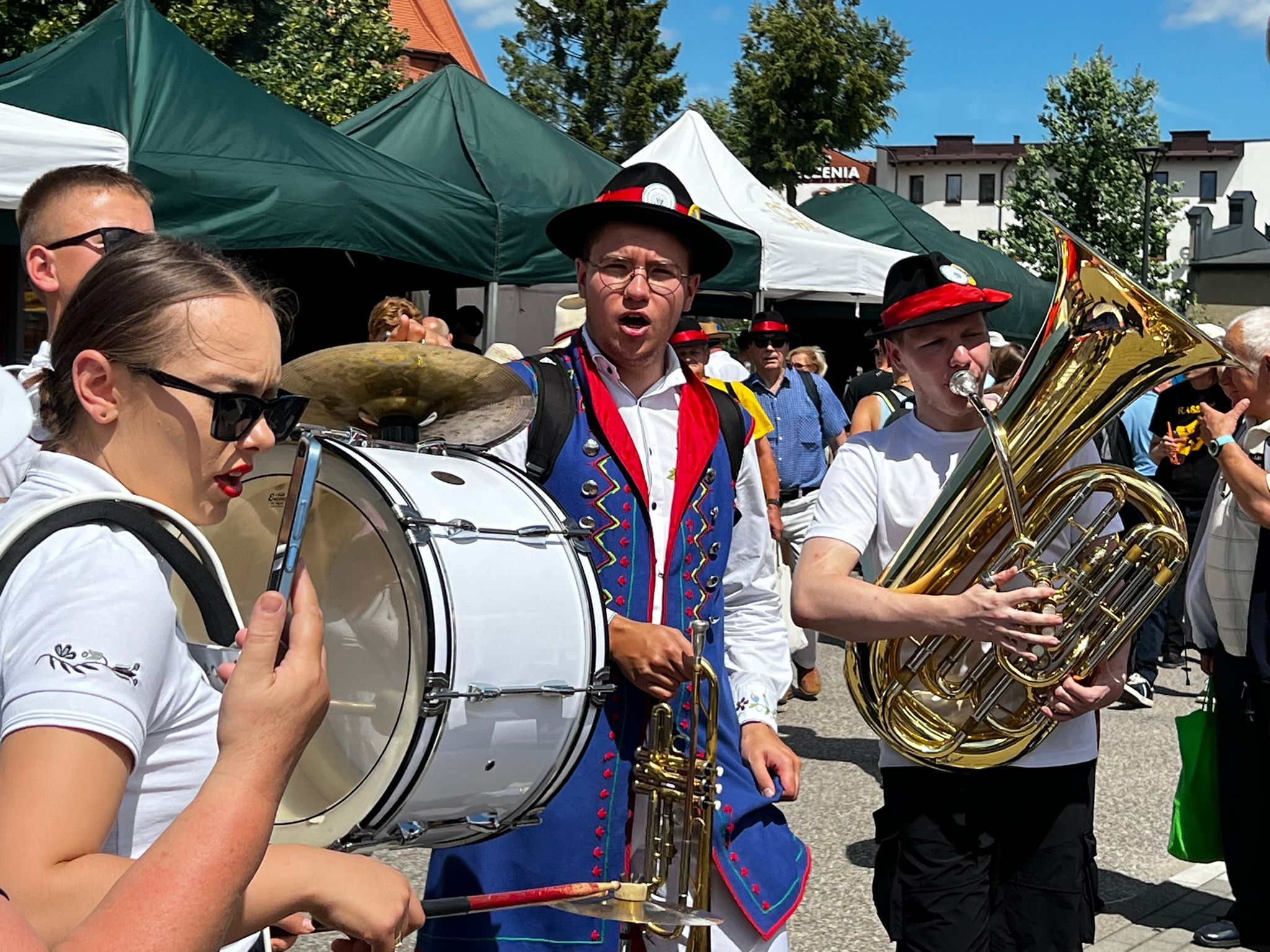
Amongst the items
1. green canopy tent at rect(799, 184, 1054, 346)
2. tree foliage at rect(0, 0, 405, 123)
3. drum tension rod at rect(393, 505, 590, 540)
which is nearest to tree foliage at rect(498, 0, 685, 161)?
tree foliage at rect(0, 0, 405, 123)

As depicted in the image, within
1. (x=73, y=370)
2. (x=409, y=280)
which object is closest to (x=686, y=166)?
(x=409, y=280)

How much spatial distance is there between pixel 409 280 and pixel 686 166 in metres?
3.69

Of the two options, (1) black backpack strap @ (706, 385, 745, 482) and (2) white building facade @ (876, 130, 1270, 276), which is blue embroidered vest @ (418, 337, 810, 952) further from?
(2) white building facade @ (876, 130, 1270, 276)

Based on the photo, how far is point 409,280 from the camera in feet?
33.1

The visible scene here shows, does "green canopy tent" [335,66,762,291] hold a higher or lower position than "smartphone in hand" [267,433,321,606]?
higher

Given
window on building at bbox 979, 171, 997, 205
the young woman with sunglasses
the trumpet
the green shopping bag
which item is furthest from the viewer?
window on building at bbox 979, 171, 997, 205

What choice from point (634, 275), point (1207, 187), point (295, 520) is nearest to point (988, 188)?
point (1207, 187)

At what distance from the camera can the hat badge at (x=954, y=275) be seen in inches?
127

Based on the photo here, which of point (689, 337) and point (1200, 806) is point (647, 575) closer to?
point (1200, 806)

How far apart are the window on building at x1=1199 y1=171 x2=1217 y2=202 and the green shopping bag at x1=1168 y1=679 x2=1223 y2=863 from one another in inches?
2868

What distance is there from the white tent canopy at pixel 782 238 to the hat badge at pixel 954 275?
25.3 feet

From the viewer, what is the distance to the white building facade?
230ft

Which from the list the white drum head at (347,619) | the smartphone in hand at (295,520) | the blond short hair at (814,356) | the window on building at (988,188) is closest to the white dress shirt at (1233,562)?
the white drum head at (347,619)

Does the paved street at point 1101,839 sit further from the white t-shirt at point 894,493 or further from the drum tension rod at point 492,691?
the drum tension rod at point 492,691
